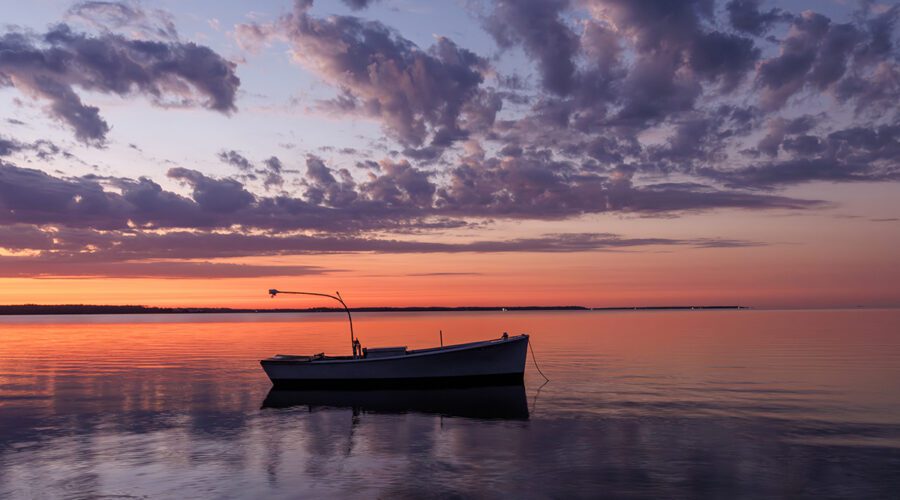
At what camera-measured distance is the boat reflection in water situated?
1145 inches

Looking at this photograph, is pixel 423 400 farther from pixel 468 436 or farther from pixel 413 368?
pixel 468 436

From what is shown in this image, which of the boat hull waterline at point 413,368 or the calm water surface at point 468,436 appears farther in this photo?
the boat hull waterline at point 413,368

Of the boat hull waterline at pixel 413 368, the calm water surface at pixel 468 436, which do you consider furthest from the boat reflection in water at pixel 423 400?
the boat hull waterline at pixel 413 368

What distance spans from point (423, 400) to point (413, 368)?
3.04 meters

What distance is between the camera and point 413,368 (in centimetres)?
3541

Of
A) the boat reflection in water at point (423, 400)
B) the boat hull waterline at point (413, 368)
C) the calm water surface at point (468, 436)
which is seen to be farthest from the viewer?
the boat hull waterline at point (413, 368)

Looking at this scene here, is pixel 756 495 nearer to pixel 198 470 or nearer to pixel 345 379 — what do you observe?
pixel 198 470

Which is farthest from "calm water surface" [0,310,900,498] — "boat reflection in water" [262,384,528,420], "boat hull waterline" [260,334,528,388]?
"boat hull waterline" [260,334,528,388]

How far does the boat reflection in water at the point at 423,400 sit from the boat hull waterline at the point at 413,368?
1.56 ft

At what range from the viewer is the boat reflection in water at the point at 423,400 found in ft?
95.5

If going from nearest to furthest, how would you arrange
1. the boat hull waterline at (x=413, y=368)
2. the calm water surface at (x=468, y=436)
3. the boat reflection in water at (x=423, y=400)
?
1. the calm water surface at (x=468, y=436)
2. the boat reflection in water at (x=423, y=400)
3. the boat hull waterline at (x=413, y=368)

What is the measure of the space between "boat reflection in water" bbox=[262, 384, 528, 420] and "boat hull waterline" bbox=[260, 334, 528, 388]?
0.47 metres

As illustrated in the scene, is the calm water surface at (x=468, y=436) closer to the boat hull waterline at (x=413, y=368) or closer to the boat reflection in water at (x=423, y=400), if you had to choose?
the boat reflection in water at (x=423, y=400)

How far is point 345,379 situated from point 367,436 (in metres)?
12.5
